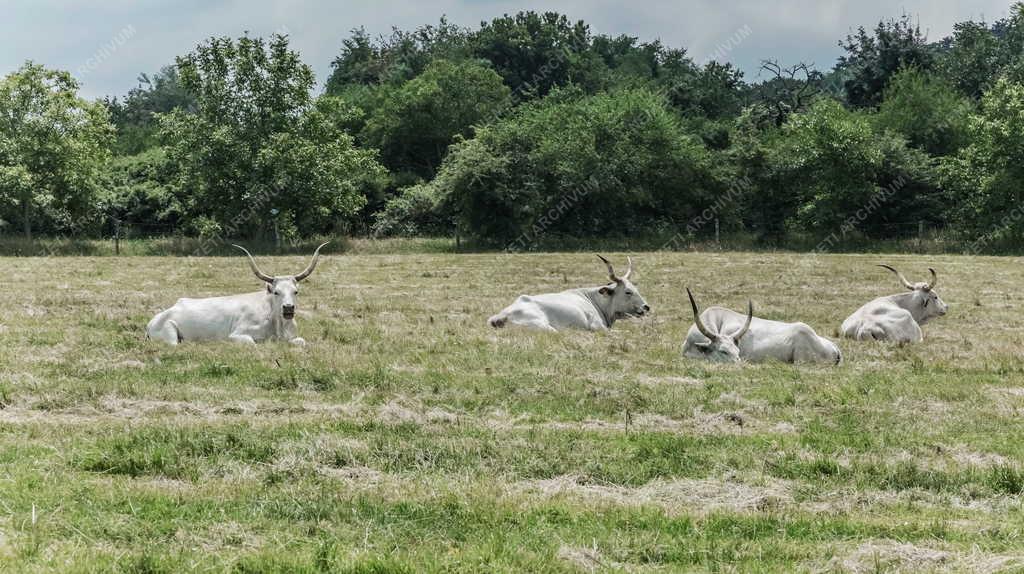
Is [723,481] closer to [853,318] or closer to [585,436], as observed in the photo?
[585,436]

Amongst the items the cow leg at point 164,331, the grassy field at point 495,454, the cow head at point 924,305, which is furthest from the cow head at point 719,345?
the cow leg at point 164,331

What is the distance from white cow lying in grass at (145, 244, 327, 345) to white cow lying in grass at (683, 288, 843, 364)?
5139 millimetres

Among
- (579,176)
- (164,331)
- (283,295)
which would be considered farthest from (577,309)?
(579,176)

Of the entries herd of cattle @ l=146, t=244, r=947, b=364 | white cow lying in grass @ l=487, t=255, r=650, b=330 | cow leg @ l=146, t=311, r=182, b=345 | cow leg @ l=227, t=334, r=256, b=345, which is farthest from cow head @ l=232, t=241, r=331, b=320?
white cow lying in grass @ l=487, t=255, r=650, b=330

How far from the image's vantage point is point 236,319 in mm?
13055

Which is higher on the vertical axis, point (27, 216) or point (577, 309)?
point (27, 216)

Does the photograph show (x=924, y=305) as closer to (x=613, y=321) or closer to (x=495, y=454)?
(x=613, y=321)

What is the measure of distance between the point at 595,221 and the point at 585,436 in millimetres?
35869

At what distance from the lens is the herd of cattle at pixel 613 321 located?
39.2 ft

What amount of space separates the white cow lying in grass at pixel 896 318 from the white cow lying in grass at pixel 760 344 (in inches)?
77.9

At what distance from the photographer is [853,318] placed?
14.3 metres

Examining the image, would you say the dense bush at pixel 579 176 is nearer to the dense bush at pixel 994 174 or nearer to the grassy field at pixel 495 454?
the dense bush at pixel 994 174

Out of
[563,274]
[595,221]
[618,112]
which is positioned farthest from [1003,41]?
[563,274]

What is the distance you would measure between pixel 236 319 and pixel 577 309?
519 centimetres
